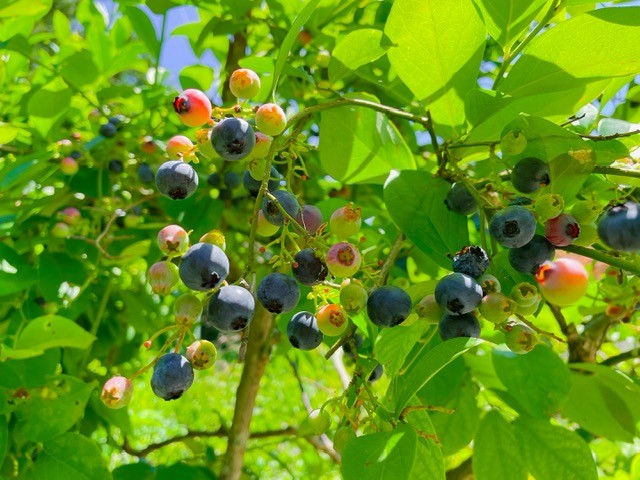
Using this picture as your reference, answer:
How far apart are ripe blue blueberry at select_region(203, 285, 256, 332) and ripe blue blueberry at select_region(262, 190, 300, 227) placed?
0.36 feet

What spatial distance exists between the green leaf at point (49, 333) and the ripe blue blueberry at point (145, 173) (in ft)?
1.53

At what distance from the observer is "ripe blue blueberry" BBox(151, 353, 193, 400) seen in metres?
0.68

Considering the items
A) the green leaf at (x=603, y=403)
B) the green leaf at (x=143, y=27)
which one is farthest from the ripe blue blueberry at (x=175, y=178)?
the green leaf at (x=143, y=27)

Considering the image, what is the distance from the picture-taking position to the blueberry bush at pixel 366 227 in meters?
0.69

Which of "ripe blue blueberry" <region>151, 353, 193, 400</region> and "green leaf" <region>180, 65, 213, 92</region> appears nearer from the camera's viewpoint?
"ripe blue blueberry" <region>151, 353, 193, 400</region>

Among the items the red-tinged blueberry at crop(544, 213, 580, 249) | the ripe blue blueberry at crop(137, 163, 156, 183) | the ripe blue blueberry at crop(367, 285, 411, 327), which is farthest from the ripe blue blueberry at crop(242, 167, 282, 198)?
the ripe blue blueberry at crop(137, 163, 156, 183)

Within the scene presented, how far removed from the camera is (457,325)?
69cm

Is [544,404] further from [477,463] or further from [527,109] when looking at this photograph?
[527,109]

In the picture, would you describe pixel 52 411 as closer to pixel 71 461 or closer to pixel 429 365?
pixel 71 461

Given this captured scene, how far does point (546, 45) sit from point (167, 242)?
1.63ft

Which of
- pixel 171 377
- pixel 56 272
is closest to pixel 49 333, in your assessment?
pixel 56 272

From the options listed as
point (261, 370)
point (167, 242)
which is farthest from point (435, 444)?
point (261, 370)

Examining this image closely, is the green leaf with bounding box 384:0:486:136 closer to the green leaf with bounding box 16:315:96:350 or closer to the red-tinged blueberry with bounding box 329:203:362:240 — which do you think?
the red-tinged blueberry with bounding box 329:203:362:240

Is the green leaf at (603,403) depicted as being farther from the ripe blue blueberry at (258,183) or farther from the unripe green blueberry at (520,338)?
the ripe blue blueberry at (258,183)
